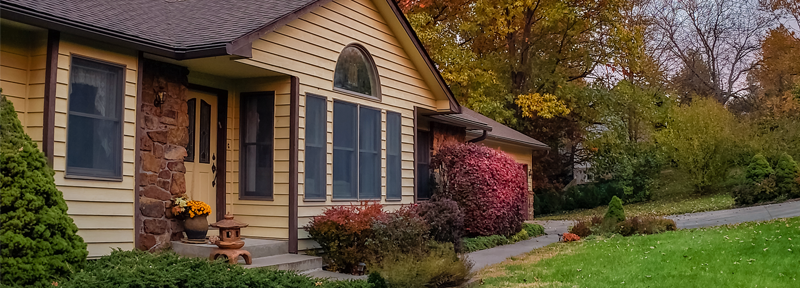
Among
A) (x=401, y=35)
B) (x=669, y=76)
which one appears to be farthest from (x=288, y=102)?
(x=669, y=76)

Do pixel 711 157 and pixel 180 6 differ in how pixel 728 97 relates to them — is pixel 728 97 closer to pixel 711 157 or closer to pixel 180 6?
pixel 711 157

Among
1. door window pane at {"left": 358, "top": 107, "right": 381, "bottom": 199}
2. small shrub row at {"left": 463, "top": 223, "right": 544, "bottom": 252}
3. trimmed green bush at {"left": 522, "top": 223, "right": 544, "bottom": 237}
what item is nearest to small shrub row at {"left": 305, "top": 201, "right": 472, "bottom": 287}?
door window pane at {"left": 358, "top": 107, "right": 381, "bottom": 199}

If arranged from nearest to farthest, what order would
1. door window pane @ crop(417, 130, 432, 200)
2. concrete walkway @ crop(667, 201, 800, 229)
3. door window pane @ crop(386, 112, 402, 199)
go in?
door window pane @ crop(386, 112, 402, 199), door window pane @ crop(417, 130, 432, 200), concrete walkway @ crop(667, 201, 800, 229)

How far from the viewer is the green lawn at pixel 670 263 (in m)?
7.71

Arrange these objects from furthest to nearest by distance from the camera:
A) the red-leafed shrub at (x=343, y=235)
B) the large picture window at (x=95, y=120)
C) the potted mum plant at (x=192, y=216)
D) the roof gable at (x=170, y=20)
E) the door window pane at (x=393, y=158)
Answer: the door window pane at (x=393, y=158), the red-leafed shrub at (x=343, y=235), the potted mum plant at (x=192, y=216), the large picture window at (x=95, y=120), the roof gable at (x=170, y=20)

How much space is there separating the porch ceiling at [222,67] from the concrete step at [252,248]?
92.0 inches

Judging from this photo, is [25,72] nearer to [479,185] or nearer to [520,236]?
[479,185]

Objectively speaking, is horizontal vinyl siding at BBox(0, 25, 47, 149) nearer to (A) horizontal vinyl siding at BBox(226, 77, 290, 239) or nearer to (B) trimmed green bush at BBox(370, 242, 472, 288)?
(A) horizontal vinyl siding at BBox(226, 77, 290, 239)

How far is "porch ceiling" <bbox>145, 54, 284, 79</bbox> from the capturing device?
338 inches

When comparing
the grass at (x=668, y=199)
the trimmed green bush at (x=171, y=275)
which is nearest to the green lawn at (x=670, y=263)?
the trimmed green bush at (x=171, y=275)

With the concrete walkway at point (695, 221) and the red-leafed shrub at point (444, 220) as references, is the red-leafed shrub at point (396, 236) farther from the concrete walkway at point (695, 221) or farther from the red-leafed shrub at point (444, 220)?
the red-leafed shrub at point (444, 220)

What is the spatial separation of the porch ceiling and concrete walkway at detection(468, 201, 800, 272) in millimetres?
4328

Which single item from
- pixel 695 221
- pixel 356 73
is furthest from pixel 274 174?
pixel 695 221

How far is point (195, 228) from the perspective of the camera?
8609 millimetres
